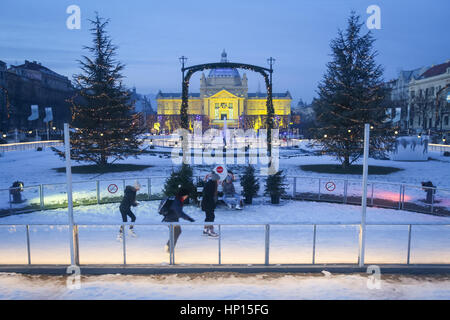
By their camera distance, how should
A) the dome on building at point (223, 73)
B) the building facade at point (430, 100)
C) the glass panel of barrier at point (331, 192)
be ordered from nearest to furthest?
the glass panel of barrier at point (331, 192), the building facade at point (430, 100), the dome on building at point (223, 73)

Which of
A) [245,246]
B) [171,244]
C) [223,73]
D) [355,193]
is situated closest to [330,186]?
[355,193]

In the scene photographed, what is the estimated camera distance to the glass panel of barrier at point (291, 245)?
6191 millimetres

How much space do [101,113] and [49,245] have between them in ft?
56.9

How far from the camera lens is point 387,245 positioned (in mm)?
6488

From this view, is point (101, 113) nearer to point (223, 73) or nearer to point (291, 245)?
point (291, 245)

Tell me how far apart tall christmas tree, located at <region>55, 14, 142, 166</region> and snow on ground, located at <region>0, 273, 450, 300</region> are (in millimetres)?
16985

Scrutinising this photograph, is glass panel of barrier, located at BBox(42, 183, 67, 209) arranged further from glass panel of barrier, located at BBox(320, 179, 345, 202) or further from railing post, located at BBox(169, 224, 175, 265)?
glass panel of barrier, located at BBox(320, 179, 345, 202)

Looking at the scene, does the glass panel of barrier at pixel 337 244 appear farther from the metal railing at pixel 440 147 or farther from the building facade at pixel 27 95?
the building facade at pixel 27 95

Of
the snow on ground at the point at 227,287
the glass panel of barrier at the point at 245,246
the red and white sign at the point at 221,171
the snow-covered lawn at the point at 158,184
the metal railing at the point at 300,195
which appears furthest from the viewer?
the red and white sign at the point at 221,171

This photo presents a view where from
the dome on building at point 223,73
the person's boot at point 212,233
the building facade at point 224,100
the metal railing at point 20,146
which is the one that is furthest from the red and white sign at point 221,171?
the dome on building at point 223,73

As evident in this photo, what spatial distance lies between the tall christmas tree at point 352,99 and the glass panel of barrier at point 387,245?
15.7 meters
